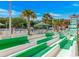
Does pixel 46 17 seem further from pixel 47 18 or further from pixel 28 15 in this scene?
pixel 28 15

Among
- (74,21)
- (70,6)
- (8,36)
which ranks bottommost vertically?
(8,36)

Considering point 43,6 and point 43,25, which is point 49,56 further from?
point 43,6

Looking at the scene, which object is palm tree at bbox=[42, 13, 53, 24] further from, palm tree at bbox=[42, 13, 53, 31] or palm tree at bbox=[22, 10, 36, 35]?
palm tree at bbox=[22, 10, 36, 35]

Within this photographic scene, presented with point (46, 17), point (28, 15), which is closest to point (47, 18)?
point (46, 17)

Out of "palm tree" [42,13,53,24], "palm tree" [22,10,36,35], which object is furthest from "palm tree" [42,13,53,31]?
"palm tree" [22,10,36,35]

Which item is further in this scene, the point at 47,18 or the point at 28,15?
the point at 28,15

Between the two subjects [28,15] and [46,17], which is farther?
[28,15]

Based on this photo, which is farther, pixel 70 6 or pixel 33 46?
pixel 33 46

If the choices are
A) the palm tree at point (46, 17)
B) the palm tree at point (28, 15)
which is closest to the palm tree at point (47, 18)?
the palm tree at point (46, 17)

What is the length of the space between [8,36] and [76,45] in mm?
1106

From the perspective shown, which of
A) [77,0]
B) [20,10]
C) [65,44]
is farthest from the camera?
[65,44]

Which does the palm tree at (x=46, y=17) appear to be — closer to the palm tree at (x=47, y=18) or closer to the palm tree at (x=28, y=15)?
the palm tree at (x=47, y=18)

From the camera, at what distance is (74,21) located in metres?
3.40

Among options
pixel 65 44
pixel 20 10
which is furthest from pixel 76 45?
pixel 20 10
